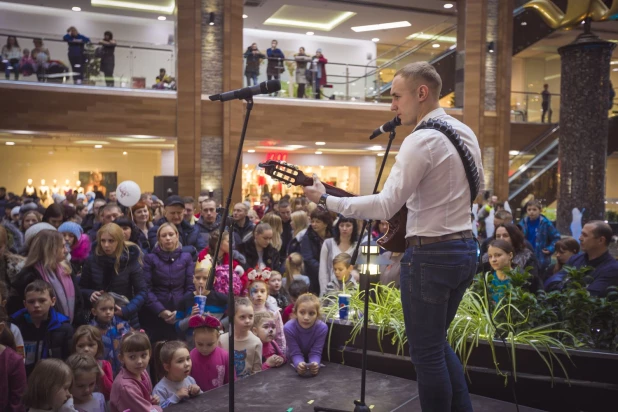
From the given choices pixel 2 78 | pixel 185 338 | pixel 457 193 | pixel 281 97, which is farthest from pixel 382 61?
pixel 457 193

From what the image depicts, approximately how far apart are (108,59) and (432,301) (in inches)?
515

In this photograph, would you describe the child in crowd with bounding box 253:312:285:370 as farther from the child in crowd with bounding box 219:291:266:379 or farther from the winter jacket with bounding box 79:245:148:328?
the winter jacket with bounding box 79:245:148:328

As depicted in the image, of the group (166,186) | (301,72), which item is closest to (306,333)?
(166,186)

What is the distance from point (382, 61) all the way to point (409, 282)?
49.7ft

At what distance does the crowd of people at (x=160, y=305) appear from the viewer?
3.26 metres

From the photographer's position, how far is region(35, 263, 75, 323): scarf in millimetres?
4039

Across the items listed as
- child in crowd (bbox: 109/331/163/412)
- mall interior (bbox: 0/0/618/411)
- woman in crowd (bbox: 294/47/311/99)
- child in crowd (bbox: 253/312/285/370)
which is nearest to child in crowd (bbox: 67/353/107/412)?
child in crowd (bbox: 109/331/163/412)

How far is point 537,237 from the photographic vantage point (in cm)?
724

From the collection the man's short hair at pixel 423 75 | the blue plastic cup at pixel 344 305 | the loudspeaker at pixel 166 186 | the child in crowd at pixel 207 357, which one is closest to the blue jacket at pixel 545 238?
the blue plastic cup at pixel 344 305

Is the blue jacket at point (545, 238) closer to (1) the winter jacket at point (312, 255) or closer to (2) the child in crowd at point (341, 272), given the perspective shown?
(1) the winter jacket at point (312, 255)

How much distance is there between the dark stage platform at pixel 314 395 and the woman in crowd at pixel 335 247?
195 centimetres

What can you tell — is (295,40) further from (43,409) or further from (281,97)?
(43,409)

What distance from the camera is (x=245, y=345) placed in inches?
156

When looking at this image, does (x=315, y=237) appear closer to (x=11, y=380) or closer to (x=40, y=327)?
(x=40, y=327)
